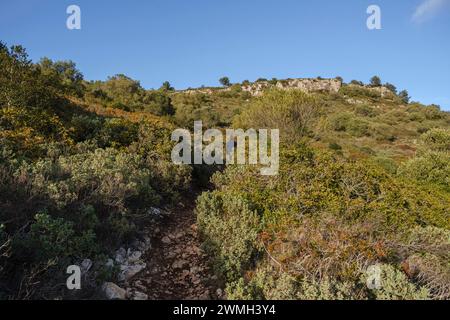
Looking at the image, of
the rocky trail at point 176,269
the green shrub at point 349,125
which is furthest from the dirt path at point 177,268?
the green shrub at point 349,125

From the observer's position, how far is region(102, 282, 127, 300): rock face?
4.44 metres

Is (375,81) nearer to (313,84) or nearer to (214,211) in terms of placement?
(313,84)

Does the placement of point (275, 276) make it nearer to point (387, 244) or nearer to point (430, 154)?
point (387, 244)

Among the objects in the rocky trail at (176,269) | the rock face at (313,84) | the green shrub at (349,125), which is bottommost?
the rocky trail at (176,269)

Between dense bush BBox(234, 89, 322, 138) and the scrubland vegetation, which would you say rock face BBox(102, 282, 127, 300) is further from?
dense bush BBox(234, 89, 322, 138)

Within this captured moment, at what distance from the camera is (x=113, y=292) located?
449cm

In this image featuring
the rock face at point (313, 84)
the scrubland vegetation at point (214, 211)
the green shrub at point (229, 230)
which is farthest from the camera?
the rock face at point (313, 84)

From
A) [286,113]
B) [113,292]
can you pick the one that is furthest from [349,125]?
[113,292]

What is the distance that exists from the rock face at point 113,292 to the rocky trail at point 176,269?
315 mm

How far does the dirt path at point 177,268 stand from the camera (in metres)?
5.03

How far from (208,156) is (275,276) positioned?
7642mm

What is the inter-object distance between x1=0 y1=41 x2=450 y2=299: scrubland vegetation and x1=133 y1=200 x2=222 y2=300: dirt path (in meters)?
0.31

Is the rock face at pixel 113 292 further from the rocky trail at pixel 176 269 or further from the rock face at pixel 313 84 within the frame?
the rock face at pixel 313 84

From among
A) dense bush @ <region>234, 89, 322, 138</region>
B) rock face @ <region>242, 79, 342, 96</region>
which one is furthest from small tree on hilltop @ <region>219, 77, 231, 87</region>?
dense bush @ <region>234, 89, 322, 138</region>
